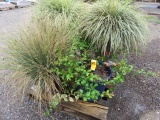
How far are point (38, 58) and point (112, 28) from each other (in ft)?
2.84

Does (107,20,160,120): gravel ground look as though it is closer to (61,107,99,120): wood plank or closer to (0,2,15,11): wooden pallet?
(61,107,99,120): wood plank

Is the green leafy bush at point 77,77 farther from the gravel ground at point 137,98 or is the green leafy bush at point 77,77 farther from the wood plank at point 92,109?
the gravel ground at point 137,98

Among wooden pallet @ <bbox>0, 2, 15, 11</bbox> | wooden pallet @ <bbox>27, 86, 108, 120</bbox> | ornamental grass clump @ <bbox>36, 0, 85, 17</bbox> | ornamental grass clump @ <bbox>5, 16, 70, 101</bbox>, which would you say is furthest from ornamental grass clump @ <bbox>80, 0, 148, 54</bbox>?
wooden pallet @ <bbox>0, 2, 15, 11</bbox>

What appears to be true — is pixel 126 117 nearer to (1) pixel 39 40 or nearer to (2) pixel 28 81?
(2) pixel 28 81

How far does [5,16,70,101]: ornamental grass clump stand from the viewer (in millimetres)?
1484

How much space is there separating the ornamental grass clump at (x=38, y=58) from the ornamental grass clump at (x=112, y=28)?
0.45 metres

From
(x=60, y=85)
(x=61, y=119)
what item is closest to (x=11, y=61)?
(x=60, y=85)

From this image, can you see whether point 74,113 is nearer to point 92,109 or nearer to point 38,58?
point 92,109

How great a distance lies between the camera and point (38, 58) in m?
1.51

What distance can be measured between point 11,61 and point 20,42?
8.2 inches

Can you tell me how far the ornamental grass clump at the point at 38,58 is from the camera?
1484 mm

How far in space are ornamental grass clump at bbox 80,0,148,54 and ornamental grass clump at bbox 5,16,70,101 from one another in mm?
450

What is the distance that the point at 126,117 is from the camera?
169 centimetres

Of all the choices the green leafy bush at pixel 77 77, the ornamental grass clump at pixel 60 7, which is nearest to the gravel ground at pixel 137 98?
the green leafy bush at pixel 77 77
